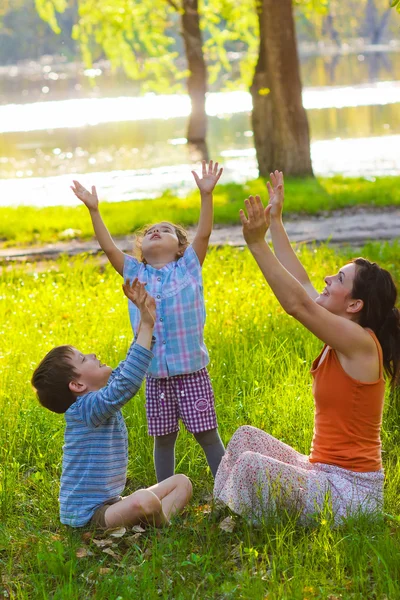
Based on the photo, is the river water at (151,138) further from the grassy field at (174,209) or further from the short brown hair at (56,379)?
the short brown hair at (56,379)

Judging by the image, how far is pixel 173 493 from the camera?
4.06 meters

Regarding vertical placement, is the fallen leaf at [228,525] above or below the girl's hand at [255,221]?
below

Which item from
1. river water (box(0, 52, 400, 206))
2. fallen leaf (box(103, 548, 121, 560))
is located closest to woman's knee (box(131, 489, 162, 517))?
fallen leaf (box(103, 548, 121, 560))

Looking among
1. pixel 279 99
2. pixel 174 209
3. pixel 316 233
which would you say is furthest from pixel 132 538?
pixel 279 99

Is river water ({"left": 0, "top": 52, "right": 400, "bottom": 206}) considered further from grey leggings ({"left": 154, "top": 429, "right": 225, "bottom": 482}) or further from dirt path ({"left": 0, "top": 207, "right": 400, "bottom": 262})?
grey leggings ({"left": 154, "top": 429, "right": 225, "bottom": 482})

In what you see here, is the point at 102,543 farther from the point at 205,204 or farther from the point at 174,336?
the point at 205,204

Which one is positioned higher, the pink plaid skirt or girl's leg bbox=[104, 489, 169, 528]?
the pink plaid skirt

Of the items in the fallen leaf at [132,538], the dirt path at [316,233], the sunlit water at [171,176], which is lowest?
the fallen leaf at [132,538]

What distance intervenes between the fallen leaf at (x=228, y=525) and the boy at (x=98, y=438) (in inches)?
9.8

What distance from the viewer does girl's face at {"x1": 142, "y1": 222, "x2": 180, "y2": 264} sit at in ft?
14.3

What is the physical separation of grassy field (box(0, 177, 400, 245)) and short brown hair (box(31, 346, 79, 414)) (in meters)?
7.64

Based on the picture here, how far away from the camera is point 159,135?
29.3 meters

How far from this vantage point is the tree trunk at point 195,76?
24500mm

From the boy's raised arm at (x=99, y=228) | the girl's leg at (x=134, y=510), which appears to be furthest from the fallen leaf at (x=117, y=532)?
the boy's raised arm at (x=99, y=228)
